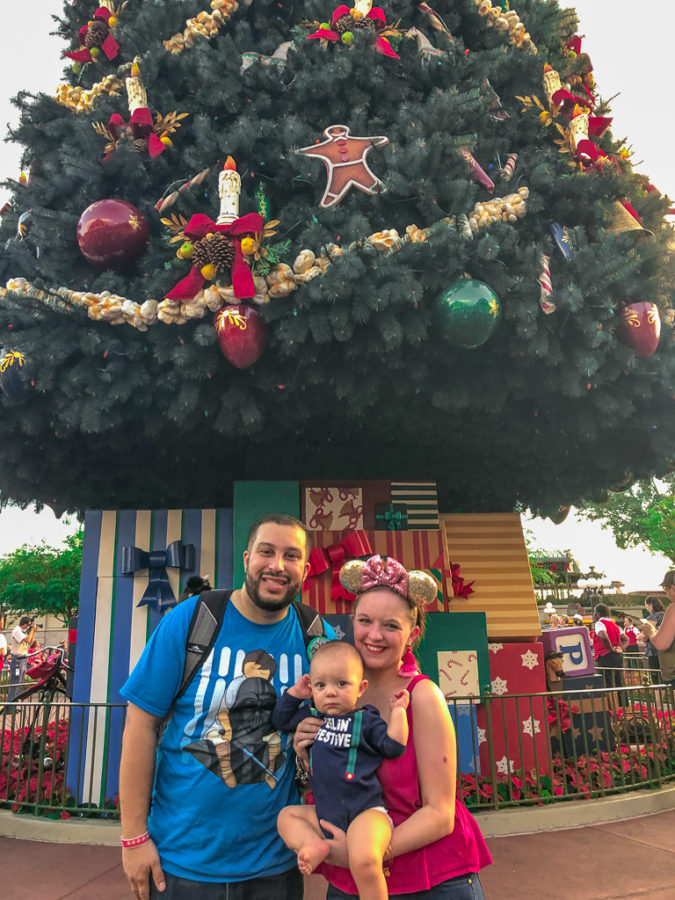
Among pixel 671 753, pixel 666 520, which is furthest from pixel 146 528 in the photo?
pixel 666 520

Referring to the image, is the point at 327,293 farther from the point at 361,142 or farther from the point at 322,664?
the point at 322,664

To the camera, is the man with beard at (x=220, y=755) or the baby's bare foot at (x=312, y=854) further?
A: the man with beard at (x=220, y=755)

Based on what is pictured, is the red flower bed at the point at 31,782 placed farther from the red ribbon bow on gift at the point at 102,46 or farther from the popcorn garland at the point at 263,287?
the red ribbon bow on gift at the point at 102,46

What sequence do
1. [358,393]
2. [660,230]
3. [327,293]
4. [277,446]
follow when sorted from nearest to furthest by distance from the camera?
[327,293] < [358,393] < [660,230] < [277,446]

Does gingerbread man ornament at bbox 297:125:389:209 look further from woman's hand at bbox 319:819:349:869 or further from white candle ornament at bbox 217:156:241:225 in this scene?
woman's hand at bbox 319:819:349:869

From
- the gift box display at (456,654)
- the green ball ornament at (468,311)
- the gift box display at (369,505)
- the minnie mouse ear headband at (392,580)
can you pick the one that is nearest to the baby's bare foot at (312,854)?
the minnie mouse ear headband at (392,580)

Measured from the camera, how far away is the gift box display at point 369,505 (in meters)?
7.37

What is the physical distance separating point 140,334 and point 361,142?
7.50ft

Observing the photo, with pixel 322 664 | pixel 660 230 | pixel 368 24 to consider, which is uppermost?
pixel 368 24

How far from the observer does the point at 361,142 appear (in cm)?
509

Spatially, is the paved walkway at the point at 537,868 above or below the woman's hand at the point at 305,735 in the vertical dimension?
below

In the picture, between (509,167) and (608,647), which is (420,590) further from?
(608,647)

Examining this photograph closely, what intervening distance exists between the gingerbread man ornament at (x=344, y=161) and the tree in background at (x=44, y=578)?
18.1 meters

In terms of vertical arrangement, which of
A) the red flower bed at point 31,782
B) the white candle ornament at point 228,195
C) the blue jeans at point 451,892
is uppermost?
→ the white candle ornament at point 228,195
